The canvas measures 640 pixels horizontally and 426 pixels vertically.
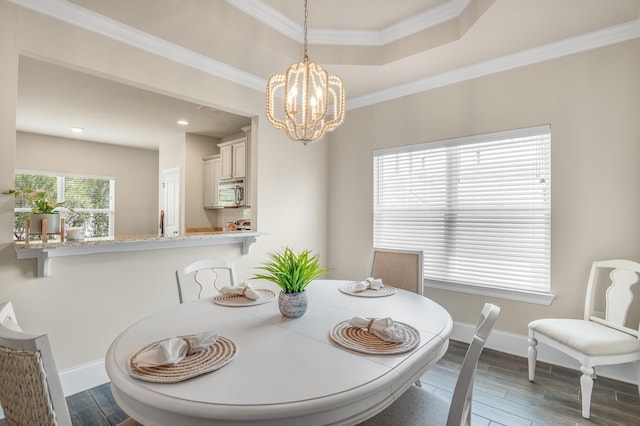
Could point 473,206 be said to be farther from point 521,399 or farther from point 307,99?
point 307,99

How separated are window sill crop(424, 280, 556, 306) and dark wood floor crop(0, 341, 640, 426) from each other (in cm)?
52

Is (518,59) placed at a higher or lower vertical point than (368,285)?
higher

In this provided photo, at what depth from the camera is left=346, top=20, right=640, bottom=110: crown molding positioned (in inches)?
96.7

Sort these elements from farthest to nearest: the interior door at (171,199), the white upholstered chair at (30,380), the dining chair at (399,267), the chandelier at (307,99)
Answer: the interior door at (171,199) → the dining chair at (399,267) → the chandelier at (307,99) → the white upholstered chair at (30,380)

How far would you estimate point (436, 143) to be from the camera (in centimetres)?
337

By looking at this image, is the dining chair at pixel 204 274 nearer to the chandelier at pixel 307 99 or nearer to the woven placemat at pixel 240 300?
the woven placemat at pixel 240 300

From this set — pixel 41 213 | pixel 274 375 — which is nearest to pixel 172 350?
pixel 274 375

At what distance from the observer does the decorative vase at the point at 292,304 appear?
61.7 inches

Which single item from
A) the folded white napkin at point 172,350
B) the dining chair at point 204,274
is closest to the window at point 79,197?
the dining chair at point 204,274

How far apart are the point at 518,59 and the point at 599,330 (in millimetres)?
2238

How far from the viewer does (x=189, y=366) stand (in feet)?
3.49

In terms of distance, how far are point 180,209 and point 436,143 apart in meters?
4.17

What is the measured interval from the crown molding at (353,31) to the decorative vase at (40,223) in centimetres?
199

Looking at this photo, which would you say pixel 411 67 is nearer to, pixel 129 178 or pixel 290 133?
pixel 290 133
